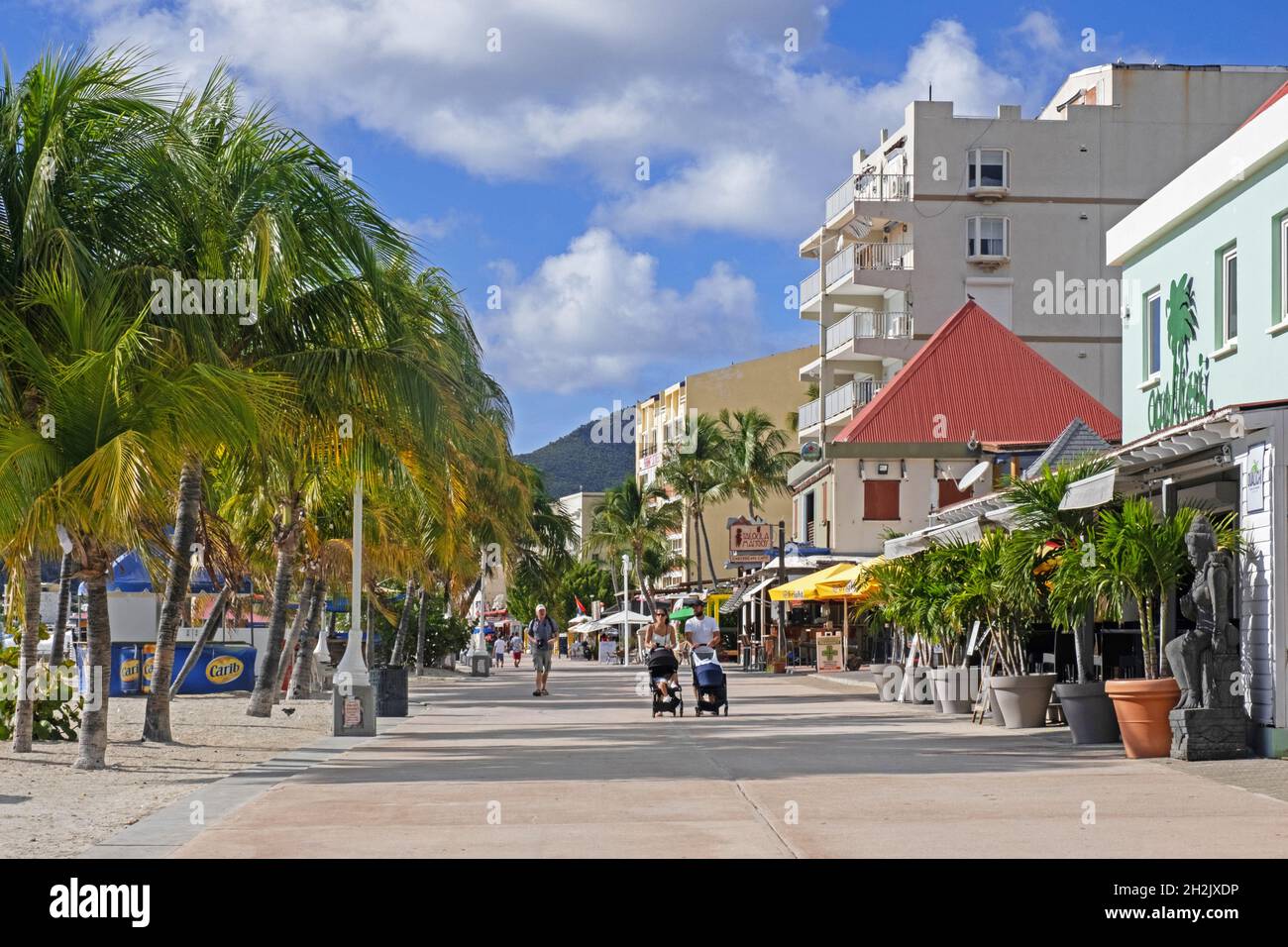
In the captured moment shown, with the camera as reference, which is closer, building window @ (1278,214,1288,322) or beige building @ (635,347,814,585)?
building window @ (1278,214,1288,322)

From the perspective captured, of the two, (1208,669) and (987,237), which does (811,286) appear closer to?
(987,237)

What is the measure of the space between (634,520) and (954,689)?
7151 cm

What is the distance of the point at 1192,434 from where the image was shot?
15.3 meters

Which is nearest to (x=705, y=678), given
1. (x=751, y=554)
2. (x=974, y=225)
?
(x=751, y=554)

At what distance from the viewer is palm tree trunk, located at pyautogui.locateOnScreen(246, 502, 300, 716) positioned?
2472 cm

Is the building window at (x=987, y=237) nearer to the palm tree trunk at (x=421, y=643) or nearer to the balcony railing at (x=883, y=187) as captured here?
the balcony railing at (x=883, y=187)

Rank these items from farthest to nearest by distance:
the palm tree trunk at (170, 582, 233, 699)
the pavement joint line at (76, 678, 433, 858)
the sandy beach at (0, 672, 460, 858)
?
the palm tree trunk at (170, 582, 233, 699) < the sandy beach at (0, 672, 460, 858) < the pavement joint line at (76, 678, 433, 858)

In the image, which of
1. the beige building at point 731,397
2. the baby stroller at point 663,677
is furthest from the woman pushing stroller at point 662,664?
the beige building at point 731,397

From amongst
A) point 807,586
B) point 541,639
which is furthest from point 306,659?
point 807,586

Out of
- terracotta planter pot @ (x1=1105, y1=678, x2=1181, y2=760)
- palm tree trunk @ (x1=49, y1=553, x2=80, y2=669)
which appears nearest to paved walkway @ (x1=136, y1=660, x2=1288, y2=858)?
terracotta planter pot @ (x1=1105, y1=678, x2=1181, y2=760)

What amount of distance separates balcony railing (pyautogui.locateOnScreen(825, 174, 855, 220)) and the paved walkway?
43055 millimetres

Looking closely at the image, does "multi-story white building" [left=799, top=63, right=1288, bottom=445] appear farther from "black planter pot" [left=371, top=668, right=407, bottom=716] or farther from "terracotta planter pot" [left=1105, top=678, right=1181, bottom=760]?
"terracotta planter pot" [left=1105, top=678, right=1181, bottom=760]

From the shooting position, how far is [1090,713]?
1698 centimetres
